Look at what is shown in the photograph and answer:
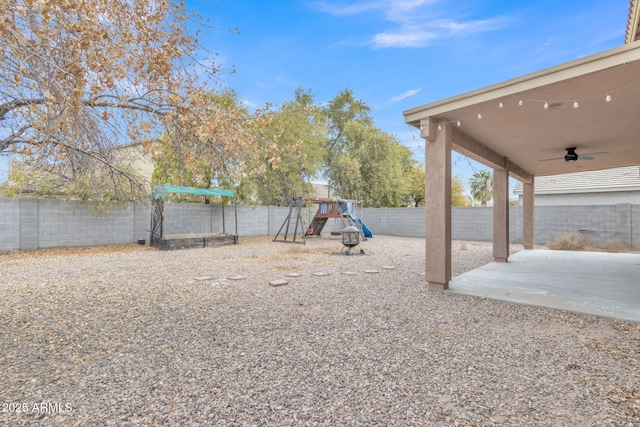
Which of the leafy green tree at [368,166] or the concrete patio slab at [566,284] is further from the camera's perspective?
the leafy green tree at [368,166]

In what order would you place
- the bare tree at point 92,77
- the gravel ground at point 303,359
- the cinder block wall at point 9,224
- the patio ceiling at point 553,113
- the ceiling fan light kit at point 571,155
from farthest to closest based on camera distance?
the cinder block wall at point 9,224 → the ceiling fan light kit at point 571,155 → the patio ceiling at point 553,113 → the bare tree at point 92,77 → the gravel ground at point 303,359

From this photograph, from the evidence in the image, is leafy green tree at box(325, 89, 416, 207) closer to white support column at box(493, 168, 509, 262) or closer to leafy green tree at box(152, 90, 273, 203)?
white support column at box(493, 168, 509, 262)

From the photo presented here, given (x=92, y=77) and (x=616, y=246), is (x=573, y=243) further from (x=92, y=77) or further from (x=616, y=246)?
(x=92, y=77)

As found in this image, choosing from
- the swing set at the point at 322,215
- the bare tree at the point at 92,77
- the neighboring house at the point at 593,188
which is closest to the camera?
the bare tree at the point at 92,77

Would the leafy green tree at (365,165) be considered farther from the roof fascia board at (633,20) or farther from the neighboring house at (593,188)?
the roof fascia board at (633,20)

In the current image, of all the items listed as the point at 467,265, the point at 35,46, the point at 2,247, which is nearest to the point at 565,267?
the point at 467,265

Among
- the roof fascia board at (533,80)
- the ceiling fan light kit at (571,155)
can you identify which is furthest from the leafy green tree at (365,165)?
the roof fascia board at (533,80)

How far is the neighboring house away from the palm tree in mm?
13709

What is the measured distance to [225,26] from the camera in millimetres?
3211

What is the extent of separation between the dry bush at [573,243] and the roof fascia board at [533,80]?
25.1 ft

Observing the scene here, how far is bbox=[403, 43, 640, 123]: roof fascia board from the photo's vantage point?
9.04ft

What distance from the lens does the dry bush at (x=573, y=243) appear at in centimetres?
911

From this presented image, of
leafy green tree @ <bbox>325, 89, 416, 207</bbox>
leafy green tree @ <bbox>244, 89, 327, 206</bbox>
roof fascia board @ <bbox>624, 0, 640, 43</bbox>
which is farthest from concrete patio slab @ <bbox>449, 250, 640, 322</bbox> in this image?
leafy green tree @ <bbox>325, 89, 416, 207</bbox>

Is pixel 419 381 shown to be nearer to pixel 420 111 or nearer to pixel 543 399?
pixel 543 399
